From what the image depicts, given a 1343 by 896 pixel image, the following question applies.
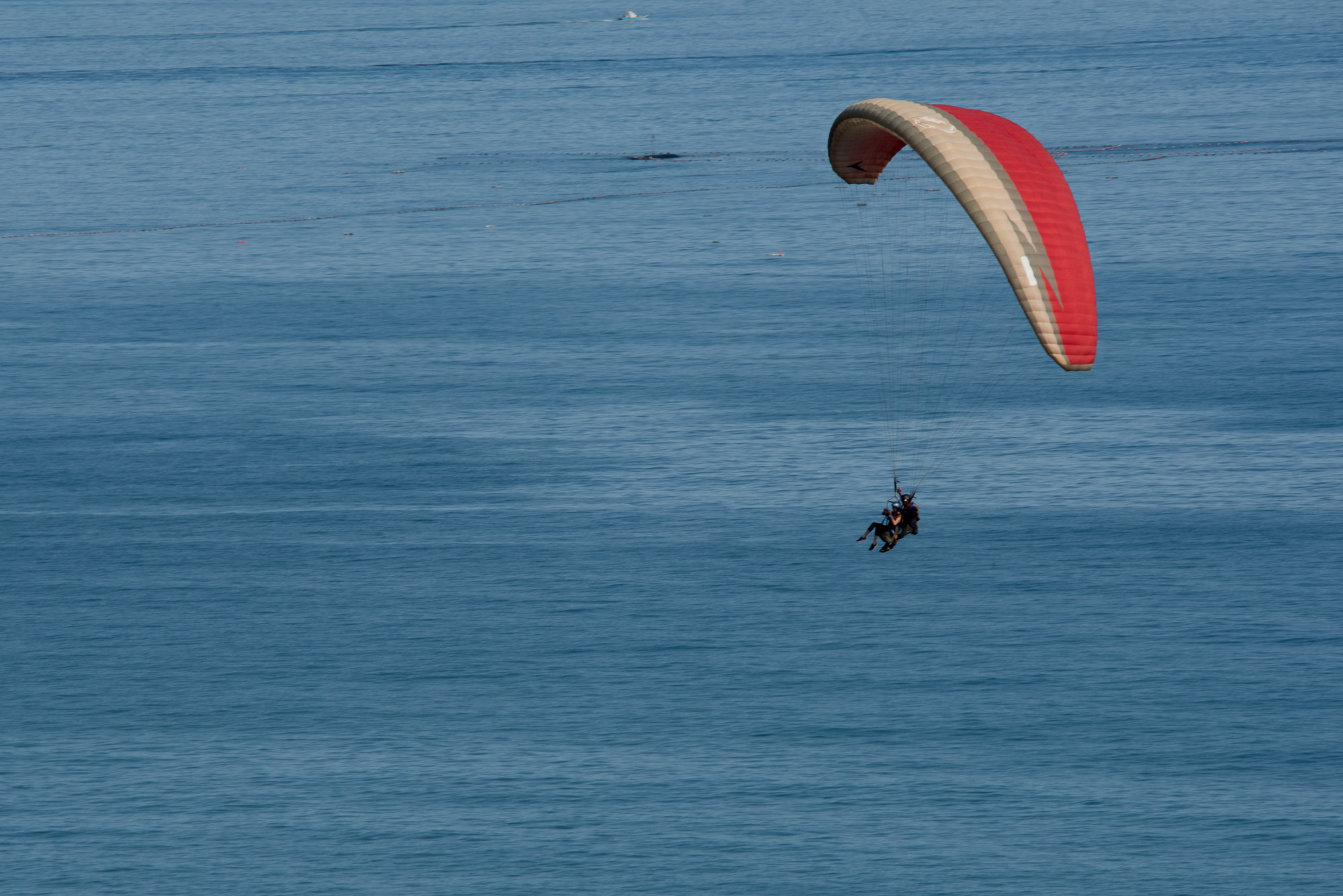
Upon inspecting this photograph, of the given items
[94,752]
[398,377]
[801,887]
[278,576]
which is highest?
[398,377]

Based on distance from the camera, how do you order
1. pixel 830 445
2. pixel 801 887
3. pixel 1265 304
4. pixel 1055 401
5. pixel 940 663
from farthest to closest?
pixel 1265 304 < pixel 1055 401 < pixel 830 445 < pixel 940 663 < pixel 801 887

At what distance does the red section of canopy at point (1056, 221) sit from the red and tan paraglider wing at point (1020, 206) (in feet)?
0.06

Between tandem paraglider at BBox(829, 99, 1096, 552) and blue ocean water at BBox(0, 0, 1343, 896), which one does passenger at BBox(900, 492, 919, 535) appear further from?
blue ocean water at BBox(0, 0, 1343, 896)

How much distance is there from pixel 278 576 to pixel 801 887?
1449 inches

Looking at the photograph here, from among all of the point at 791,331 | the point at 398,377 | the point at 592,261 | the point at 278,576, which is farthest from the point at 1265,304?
the point at 278,576

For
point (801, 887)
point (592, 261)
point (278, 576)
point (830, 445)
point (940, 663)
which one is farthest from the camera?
point (592, 261)

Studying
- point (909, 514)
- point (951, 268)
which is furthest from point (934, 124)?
point (951, 268)

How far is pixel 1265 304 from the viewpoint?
13212 centimetres

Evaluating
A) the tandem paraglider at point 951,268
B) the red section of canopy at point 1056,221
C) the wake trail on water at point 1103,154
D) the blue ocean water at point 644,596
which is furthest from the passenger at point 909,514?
the wake trail on water at point 1103,154

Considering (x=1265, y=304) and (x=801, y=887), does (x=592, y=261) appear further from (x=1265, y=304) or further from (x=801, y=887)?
(x=801, y=887)

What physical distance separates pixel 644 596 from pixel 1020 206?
5560cm

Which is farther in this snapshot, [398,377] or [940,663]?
[398,377]

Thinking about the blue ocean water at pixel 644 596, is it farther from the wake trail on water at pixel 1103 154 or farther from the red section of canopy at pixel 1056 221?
the red section of canopy at pixel 1056 221

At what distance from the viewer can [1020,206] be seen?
144 ft
